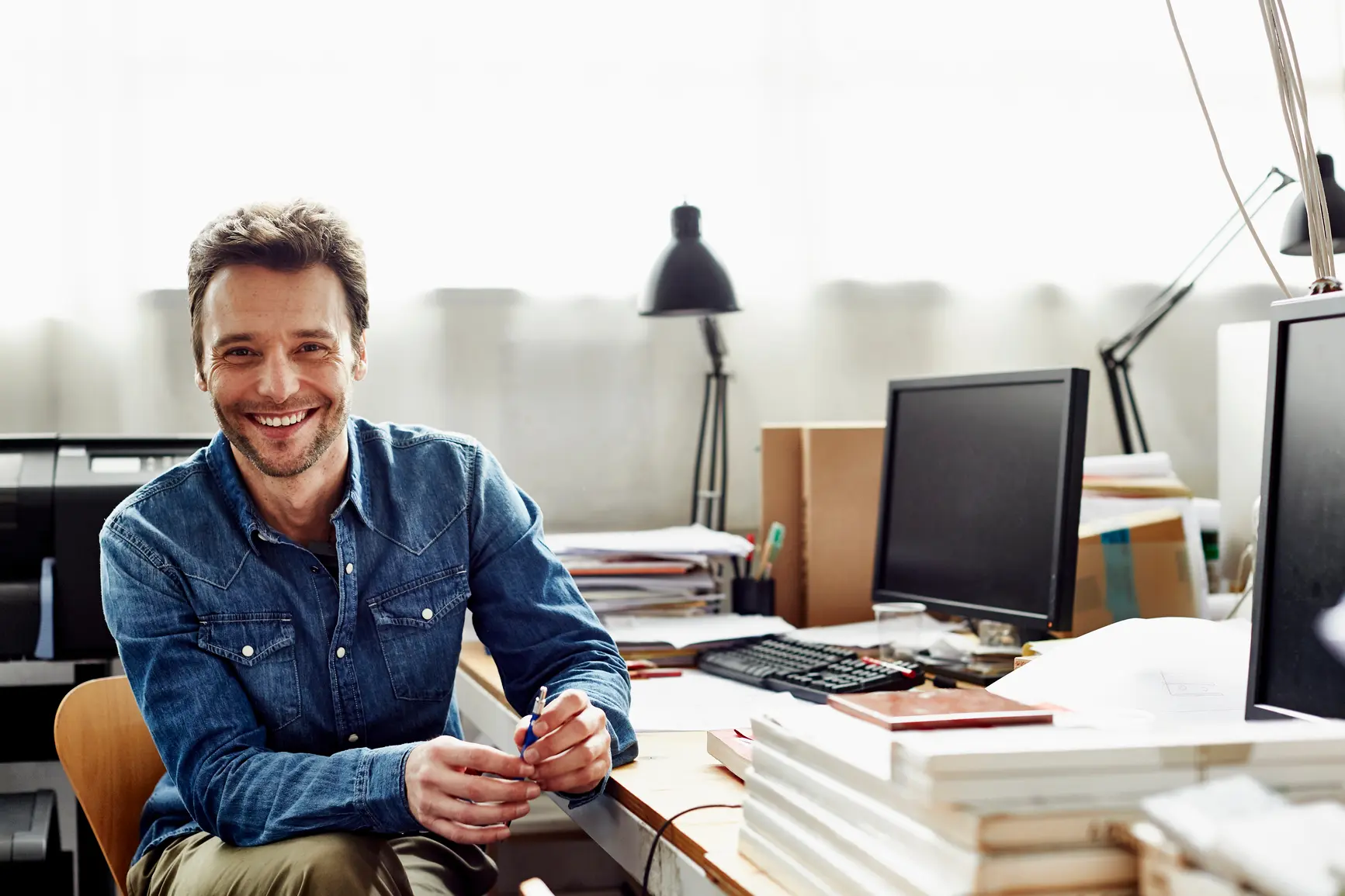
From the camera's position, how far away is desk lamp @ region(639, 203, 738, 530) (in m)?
2.16

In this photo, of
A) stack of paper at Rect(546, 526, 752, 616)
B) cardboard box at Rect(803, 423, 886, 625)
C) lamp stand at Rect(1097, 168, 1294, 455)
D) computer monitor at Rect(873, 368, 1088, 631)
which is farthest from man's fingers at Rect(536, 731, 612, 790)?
lamp stand at Rect(1097, 168, 1294, 455)

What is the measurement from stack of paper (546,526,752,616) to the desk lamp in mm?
327

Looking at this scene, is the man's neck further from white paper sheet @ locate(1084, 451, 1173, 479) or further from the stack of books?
white paper sheet @ locate(1084, 451, 1173, 479)

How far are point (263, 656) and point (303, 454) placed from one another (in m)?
0.24

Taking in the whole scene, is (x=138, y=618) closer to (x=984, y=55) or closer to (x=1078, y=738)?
(x=1078, y=738)

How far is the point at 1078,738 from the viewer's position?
2.41 feet

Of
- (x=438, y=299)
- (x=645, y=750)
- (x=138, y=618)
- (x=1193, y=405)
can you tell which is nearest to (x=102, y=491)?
(x=138, y=618)

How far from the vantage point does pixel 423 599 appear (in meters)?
1.46

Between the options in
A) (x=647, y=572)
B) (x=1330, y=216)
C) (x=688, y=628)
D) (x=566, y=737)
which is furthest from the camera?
(x=647, y=572)

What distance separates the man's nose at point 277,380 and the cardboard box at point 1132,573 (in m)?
1.09

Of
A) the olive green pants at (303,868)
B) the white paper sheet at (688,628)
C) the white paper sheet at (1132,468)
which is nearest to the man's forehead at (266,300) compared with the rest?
the olive green pants at (303,868)

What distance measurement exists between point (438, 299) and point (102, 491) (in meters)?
0.79

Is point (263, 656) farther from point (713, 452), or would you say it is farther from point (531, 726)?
point (713, 452)

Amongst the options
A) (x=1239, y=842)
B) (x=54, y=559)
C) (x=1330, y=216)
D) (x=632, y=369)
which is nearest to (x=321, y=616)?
(x=54, y=559)
